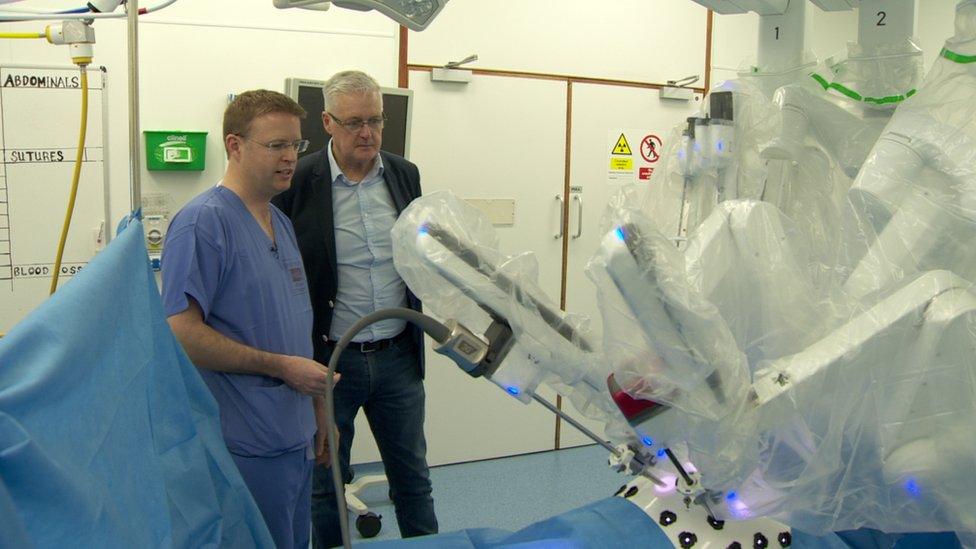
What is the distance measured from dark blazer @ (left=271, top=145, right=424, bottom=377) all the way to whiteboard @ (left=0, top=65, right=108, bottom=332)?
902 mm

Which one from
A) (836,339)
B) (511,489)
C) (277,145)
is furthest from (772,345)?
(511,489)

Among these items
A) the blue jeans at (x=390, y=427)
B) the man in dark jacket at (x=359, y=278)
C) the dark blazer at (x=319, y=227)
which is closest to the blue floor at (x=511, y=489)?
the blue jeans at (x=390, y=427)

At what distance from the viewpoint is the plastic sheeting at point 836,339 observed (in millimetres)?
980

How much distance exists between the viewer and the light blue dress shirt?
2.27 metres

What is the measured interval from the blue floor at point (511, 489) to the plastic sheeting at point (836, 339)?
6.30 feet

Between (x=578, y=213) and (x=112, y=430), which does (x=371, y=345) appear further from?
(x=578, y=213)

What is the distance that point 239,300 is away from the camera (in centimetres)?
176

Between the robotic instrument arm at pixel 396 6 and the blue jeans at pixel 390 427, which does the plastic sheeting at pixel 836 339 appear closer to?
the robotic instrument arm at pixel 396 6

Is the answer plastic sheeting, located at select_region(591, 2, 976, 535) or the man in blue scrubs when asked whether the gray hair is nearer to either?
the man in blue scrubs

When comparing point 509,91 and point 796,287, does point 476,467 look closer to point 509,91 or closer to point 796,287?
point 509,91

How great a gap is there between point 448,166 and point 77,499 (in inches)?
112

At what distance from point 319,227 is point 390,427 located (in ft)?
2.00

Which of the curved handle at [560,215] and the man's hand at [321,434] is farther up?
the curved handle at [560,215]

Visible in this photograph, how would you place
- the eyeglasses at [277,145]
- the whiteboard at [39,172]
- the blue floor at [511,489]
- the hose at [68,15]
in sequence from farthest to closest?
the blue floor at [511,489] < the whiteboard at [39,172] < the eyeglasses at [277,145] < the hose at [68,15]
